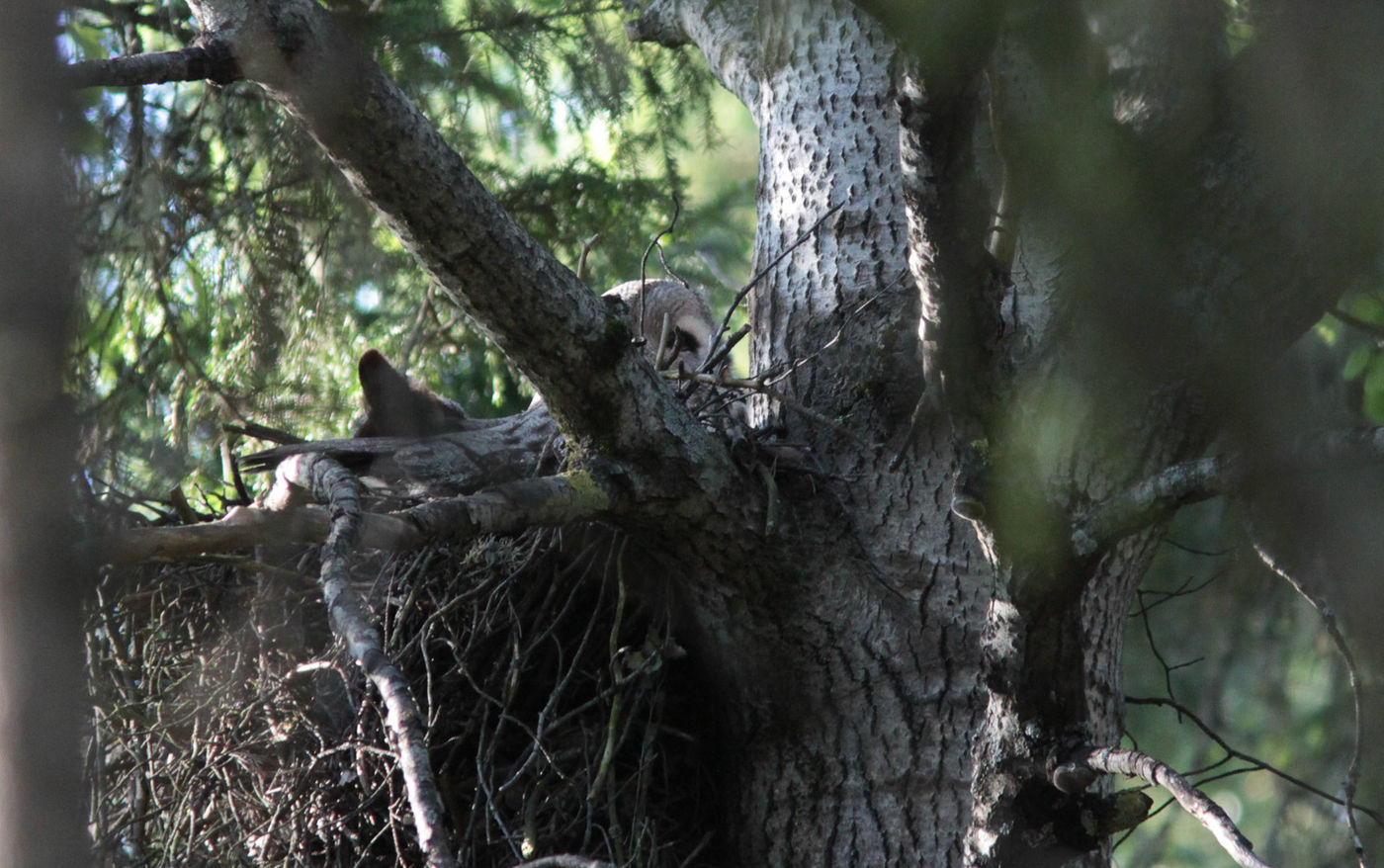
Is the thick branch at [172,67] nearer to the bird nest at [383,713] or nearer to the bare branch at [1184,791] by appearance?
the bird nest at [383,713]

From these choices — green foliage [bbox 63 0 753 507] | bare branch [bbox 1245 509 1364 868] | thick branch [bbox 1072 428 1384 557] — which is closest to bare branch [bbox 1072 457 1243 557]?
thick branch [bbox 1072 428 1384 557]

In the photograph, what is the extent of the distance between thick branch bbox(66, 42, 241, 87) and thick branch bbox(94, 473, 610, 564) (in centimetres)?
62

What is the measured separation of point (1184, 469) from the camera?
5.19 ft

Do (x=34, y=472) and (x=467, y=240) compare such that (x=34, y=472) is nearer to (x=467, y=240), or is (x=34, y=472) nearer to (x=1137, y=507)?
(x=467, y=240)

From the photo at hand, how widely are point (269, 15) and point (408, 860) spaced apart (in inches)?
65.3

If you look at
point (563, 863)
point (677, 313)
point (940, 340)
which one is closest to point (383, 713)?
point (563, 863)

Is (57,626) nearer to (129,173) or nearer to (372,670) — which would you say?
(372,670)

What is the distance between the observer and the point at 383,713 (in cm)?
248

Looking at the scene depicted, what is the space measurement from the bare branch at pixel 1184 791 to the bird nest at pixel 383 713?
3.20 ft

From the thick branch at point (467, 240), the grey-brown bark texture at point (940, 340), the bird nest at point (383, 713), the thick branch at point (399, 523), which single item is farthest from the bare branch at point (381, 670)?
the bird nest at point (383, 713)

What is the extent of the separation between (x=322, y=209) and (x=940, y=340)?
2.00 m

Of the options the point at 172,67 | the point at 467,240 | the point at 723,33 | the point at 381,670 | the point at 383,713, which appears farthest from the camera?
the point at 723,33

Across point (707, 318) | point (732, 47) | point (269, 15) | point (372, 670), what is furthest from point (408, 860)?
point (732, 47)

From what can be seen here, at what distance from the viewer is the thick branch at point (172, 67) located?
5.16 ft
